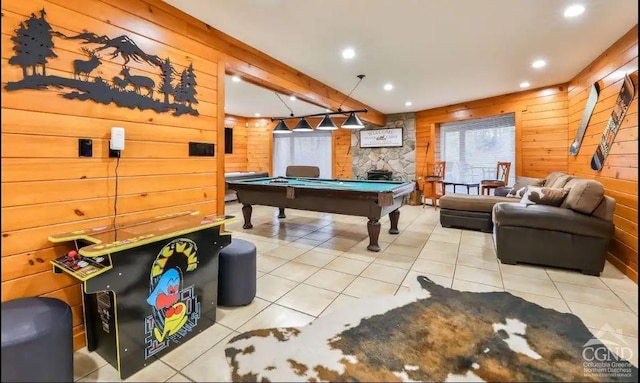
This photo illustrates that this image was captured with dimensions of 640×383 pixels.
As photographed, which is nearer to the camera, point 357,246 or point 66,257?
point 66,257

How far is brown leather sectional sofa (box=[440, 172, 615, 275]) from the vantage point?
2916 mm

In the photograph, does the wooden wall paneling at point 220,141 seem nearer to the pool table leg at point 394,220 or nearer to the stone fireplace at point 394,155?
the pool table leg at point 394,220

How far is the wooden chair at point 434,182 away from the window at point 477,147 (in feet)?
1.49

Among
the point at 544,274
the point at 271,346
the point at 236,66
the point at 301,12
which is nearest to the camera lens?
the point at 271,346

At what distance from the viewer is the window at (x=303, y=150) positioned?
9250mm

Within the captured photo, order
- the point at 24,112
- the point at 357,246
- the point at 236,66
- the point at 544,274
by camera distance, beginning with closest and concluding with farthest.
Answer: the point at 24,112
the point at 544,274
the point at 236,66
the point at 357,246

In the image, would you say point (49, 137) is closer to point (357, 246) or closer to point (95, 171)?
point (95, 171)

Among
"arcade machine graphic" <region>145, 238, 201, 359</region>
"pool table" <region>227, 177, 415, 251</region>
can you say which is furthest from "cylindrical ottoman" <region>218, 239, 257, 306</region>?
"pool table" <region>227, 177, 415, 251</region>

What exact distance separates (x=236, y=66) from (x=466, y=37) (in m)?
2.61

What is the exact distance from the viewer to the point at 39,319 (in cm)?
136

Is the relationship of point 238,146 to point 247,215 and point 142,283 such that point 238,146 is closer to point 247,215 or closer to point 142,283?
point 247,215

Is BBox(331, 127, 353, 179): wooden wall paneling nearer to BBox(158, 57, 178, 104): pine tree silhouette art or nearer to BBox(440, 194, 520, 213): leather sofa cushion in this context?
BBox(440, 194, 520, 213): leather sofa cushion

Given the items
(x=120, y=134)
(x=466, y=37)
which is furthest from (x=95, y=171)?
(x=466, y=37)

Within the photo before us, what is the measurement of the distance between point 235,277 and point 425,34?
3.15 meters
